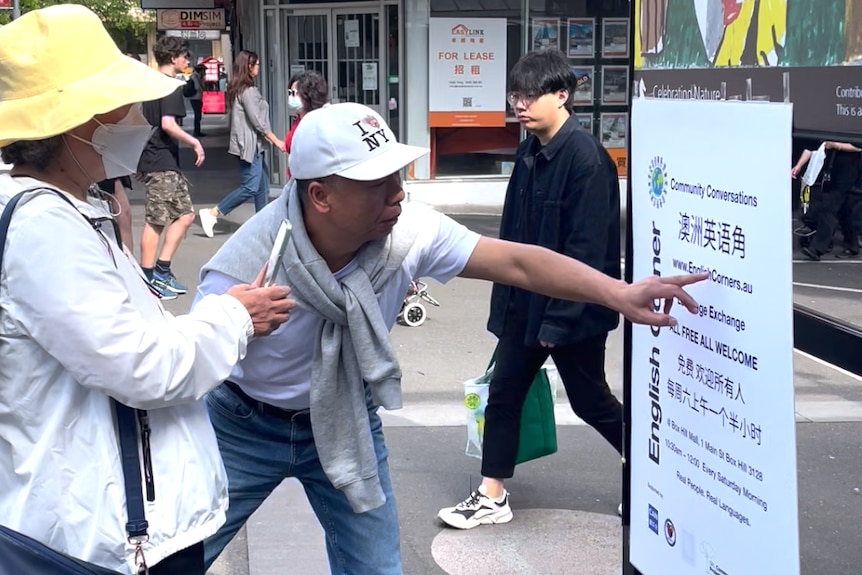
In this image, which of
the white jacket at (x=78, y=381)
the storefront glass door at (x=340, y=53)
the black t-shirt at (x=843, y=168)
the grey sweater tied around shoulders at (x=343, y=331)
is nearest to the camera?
the white jacket at (x=78, y=381)

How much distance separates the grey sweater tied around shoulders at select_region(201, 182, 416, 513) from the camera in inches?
104

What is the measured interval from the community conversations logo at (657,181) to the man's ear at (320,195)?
2.56 ft

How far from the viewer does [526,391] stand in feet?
14.3

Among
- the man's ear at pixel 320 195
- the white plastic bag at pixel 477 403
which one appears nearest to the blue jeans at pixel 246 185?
the white plastic bag at pixel 477 403

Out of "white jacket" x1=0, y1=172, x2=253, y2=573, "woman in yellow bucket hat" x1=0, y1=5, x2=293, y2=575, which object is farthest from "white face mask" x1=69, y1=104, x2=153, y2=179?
"white jacket" x1=0, y1=172, x2=253, y2=573

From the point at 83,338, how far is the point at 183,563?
565mm

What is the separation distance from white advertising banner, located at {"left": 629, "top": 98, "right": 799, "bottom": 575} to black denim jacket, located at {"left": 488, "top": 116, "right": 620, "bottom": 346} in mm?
1237

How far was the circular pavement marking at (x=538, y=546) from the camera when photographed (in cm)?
407

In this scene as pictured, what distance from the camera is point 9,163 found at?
7.13ft

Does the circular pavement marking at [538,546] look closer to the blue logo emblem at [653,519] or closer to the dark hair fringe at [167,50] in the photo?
the blue logo emblem at [653,519]

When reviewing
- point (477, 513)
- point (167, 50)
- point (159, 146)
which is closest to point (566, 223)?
point (477, 513)

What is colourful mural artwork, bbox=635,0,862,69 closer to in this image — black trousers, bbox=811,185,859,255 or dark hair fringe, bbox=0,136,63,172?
black trousers, bbox=811,185,859,255

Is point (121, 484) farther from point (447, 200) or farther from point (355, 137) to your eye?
point (447, 200)

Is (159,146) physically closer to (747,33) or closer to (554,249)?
(554,249)
